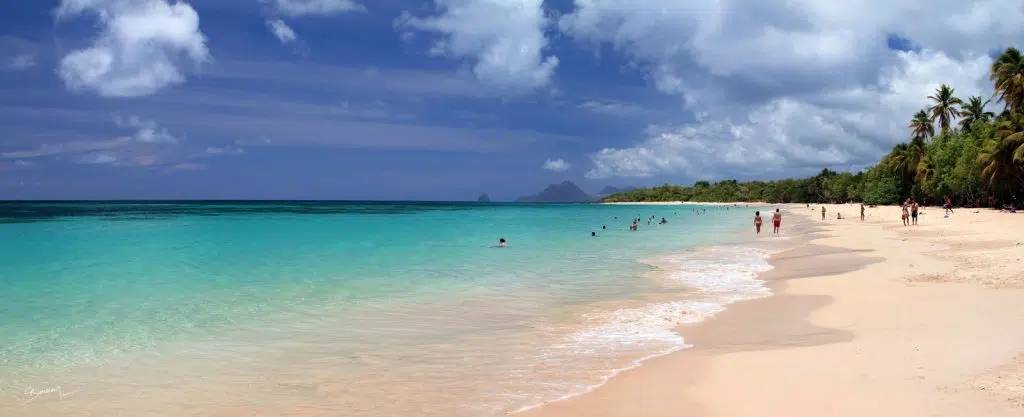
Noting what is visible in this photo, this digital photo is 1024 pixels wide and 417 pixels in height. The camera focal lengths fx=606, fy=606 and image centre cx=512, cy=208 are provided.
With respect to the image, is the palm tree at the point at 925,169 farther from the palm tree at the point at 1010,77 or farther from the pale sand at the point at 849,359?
the pale sand at the point at 849,359

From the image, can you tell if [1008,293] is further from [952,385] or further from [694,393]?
[694,393]

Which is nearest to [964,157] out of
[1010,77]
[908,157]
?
[1010,77]

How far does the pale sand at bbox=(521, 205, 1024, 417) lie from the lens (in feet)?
18.7

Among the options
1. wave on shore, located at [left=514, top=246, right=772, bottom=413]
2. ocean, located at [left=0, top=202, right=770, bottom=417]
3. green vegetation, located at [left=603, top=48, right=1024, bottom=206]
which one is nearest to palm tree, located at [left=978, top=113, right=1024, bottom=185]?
green vegetation, located at [left=603, top=48, right=1024, bottom=206]

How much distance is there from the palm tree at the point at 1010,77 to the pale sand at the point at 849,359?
169ft

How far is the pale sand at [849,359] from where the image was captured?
5715 mm

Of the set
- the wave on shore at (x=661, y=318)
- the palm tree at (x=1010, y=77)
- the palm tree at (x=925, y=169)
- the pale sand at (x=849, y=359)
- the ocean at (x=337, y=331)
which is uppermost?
the palm tree at (x=1010, y=77)

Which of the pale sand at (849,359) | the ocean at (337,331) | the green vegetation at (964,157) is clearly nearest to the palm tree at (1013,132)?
the green vegetation at (964,157)

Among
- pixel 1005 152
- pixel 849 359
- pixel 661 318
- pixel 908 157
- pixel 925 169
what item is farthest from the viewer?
pixel 908 157

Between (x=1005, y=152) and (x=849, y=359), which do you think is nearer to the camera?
(x=849, y=359)

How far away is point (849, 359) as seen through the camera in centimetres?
727

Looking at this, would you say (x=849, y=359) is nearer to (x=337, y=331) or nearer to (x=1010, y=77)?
(x=337, y=331)

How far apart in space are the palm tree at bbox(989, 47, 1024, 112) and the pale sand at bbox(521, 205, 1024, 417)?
51396 mm

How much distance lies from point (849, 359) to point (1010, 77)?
61.6m
